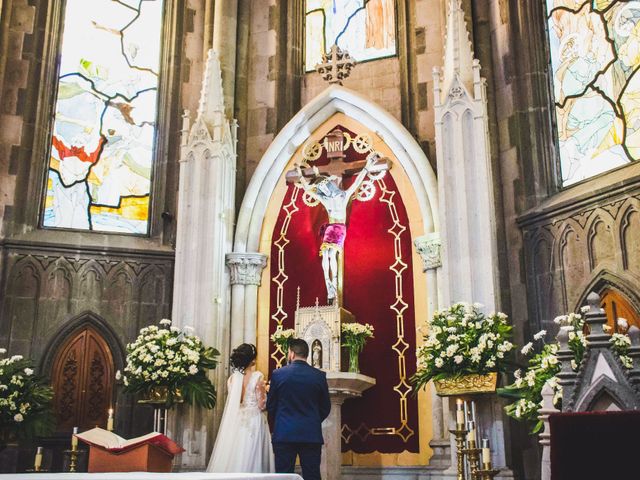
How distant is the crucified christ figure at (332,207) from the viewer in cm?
985

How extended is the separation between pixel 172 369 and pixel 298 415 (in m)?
3.11

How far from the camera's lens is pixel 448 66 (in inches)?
374

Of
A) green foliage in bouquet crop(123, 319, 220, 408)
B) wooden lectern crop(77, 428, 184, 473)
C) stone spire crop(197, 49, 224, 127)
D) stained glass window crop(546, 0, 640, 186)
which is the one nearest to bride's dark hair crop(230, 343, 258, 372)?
green foliage in bouquet crop(123, 319, 220, 408)

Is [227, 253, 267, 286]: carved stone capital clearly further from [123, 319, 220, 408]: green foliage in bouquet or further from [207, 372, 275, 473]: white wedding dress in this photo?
[207, 372, 275, 473]: white wedding dress

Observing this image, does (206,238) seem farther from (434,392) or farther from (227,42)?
(434,392)

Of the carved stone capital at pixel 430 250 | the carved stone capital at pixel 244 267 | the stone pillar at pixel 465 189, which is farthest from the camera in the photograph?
the carved stone capital at pixel 244 267

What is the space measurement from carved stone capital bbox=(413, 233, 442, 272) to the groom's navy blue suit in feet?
12.0

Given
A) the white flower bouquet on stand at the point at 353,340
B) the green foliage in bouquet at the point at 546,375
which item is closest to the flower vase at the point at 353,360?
the white flower bouquet on stand at the point at 353,340

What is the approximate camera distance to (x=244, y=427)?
8195mm

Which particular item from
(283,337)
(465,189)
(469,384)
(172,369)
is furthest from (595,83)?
(172,369)

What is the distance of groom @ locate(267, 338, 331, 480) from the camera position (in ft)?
19.9

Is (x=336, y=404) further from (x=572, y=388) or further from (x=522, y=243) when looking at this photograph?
(x=572, y=388)

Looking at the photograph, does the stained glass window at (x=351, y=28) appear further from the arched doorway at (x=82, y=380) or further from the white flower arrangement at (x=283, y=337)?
the arched doorway at (x=82, y=380)

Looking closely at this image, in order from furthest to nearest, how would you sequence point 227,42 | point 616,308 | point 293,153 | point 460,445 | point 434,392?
point 227,42
point 293,153
point 434,392
point 616,308
point 460,445
